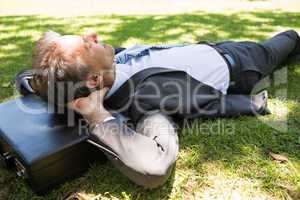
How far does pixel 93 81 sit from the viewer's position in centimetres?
173

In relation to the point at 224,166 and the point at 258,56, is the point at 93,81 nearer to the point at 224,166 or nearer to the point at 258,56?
the point at 224,166

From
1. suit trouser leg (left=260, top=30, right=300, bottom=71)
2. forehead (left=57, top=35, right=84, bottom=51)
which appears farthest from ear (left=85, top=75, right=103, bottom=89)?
suit trouser leg (left=260, top=30, right=300, bottom=71)

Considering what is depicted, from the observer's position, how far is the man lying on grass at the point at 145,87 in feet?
5.34

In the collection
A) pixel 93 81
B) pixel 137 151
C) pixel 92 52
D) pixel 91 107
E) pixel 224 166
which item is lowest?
pixel 224 166

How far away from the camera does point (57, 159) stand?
167 cm

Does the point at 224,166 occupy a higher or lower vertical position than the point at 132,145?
lower

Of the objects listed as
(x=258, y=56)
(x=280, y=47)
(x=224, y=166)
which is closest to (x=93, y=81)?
(x=224, y=166)

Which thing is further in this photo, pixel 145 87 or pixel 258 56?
pixel 258 56

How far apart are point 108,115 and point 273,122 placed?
108 cm

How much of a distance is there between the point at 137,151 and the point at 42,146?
45cm

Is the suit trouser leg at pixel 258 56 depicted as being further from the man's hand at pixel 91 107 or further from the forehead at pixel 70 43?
the forehead at pixel 70 43

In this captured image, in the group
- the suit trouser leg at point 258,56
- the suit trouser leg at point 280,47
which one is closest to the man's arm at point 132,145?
the suit trouser leg at point 258,56

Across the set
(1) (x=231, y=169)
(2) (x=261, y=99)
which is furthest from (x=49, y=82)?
(2) (x=261, y=99)

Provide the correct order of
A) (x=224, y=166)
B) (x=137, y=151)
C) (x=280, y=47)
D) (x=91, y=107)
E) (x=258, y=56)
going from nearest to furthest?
(x=137, y=151)
(x=91, y=107)
(x=224, y=166)
(x=258, y=56)
(x=280, y=47)
